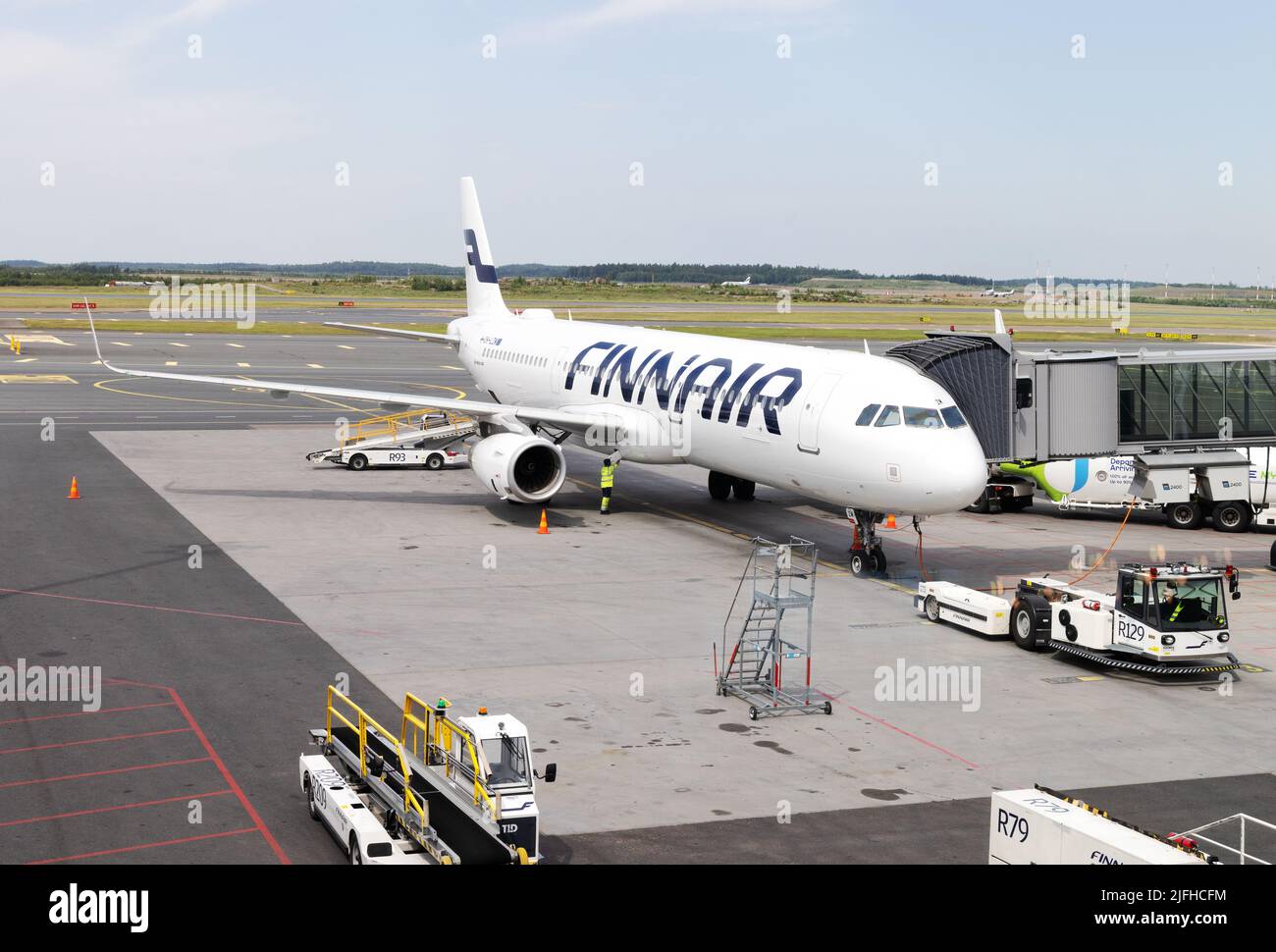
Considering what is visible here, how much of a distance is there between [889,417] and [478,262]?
94.7ft

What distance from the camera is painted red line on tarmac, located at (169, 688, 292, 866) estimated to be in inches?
680

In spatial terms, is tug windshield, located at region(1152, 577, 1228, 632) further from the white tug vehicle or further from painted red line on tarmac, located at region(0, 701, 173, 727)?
painted red line on tarmac, located at region(0, 701, 173, 727)

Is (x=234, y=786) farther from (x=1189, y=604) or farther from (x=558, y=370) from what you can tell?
(x=558, y=370)

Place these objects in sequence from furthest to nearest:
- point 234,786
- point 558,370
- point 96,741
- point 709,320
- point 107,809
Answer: point 709,320, point 558,370, point 96,741, point 234,786, point 107,809

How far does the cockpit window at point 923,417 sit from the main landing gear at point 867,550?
3.46 m

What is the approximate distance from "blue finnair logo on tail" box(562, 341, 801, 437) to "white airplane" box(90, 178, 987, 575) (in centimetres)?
5

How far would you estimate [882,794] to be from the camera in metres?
19.6

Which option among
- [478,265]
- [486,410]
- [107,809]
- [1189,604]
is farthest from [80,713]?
[478,265]

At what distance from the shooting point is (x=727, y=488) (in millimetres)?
45844

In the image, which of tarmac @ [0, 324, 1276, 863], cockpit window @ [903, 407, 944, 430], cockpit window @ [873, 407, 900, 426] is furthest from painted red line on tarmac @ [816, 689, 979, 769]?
cockpit window @ [903, 407, 944, 430]
